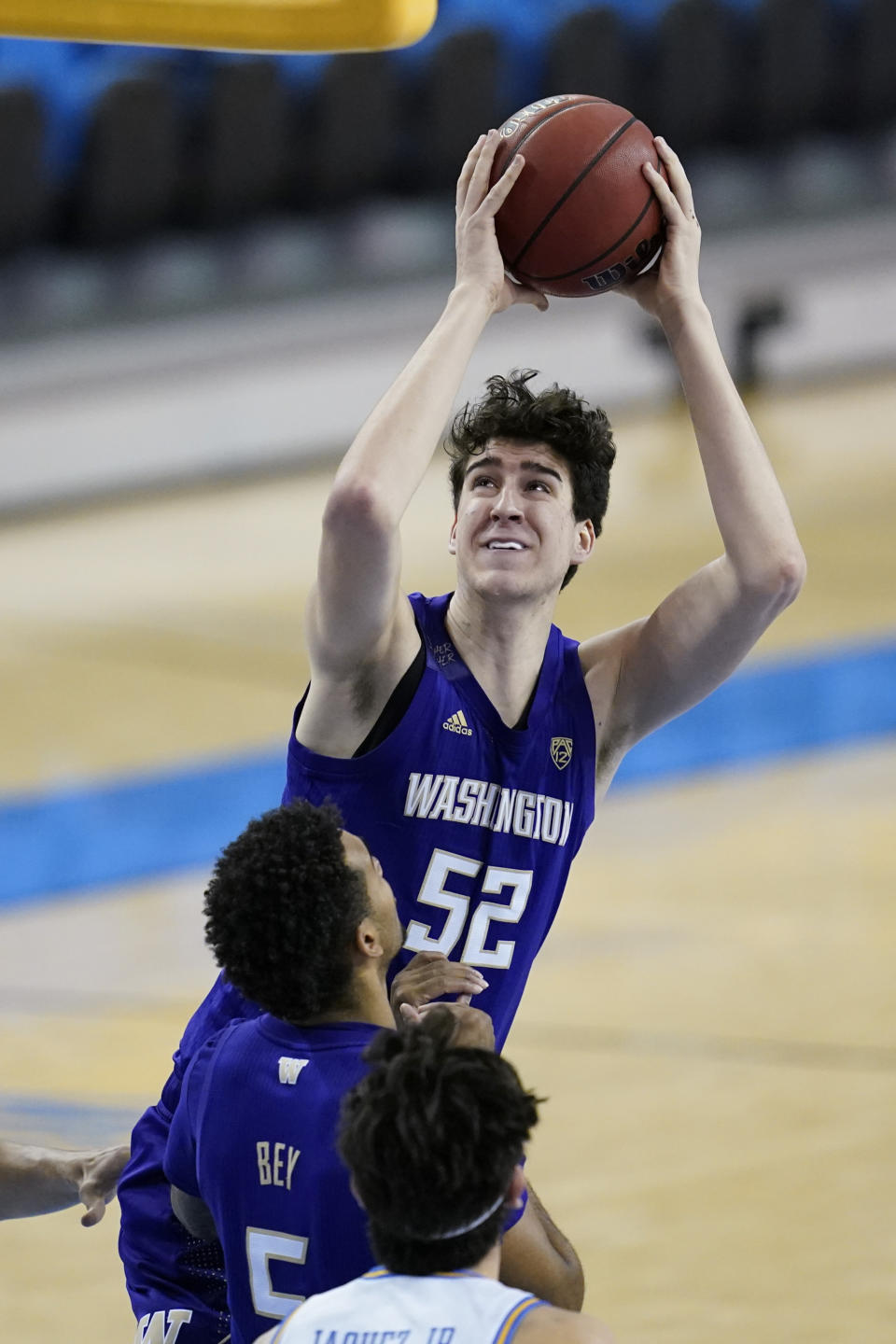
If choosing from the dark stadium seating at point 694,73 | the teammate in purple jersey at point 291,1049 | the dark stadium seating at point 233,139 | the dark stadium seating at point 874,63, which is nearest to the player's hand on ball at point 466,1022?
the teammate in purple jersey at point 291,1049

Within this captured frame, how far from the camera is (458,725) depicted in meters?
3.36

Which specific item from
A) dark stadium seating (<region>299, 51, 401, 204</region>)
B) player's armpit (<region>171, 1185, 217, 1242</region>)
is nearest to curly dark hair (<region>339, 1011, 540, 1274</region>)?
player's armpit (<region>171, 1185, 217, 1242</region>)

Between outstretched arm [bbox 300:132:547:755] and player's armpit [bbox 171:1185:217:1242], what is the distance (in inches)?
28.6

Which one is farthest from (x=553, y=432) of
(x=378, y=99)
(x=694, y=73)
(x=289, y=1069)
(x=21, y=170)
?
(x=694, y=73)

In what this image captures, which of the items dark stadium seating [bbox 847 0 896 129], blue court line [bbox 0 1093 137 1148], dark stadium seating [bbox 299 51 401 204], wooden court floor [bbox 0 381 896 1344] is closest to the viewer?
wooden court floor [bbox 0 381 896 1344]

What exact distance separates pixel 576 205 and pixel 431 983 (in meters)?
1.30

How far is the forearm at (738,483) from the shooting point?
3305 mm

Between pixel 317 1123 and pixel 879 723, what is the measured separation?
237 inches

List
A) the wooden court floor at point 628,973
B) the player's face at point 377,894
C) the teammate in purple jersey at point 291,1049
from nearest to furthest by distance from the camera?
the teammate in purple jersey at point 291,1049 → the player's face at point 377,894 → the wooden court floor at point 628,973

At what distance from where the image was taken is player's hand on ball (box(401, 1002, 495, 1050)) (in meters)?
2.78

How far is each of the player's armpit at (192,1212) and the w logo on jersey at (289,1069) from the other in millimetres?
449

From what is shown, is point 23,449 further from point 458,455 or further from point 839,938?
point 458,455

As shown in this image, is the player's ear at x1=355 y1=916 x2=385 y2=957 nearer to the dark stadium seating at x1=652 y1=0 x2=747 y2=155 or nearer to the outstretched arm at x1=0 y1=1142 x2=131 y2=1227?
the outstretched arm at x1=0 y1=1142 x2=131 y2=1227

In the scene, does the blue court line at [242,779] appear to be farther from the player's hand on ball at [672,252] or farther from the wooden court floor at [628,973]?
the player's hand on ball at [672,252]
